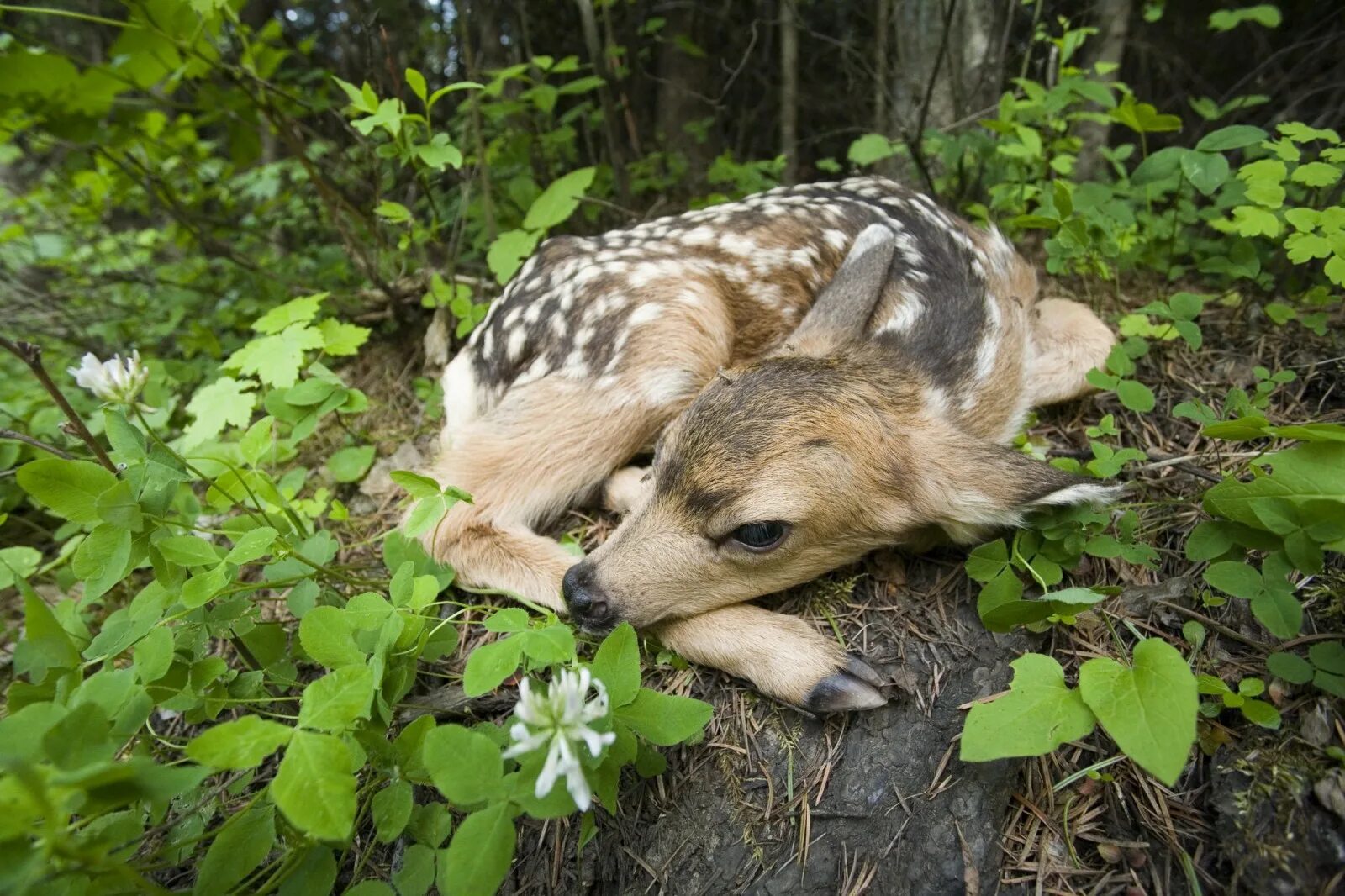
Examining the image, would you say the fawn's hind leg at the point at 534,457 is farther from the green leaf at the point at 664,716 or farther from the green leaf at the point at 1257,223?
the green leaf at the point at 1257,223

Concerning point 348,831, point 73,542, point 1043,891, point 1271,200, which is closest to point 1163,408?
point 1271,200

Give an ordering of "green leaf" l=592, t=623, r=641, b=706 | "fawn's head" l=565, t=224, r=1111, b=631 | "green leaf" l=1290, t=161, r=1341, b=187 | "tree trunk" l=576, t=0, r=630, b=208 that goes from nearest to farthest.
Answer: "green leaf" l=592, t=623, r=641, b=706, "fawn's head" l=565, t=224, r=1111, b=631, "green leaf" l=1290, t=161, r=1341, b=187, "tree trunk" l=576, t=0, r=630, b=208

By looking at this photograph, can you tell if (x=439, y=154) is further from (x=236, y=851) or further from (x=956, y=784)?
(x=956, y=784)

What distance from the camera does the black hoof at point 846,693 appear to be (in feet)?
5.96

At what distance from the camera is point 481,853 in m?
1.25

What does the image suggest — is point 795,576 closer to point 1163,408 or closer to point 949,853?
point 949,853

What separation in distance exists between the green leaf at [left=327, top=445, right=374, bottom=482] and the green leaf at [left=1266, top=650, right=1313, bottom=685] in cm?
278

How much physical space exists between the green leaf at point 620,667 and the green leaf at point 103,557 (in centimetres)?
119

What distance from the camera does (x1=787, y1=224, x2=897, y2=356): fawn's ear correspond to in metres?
2.48

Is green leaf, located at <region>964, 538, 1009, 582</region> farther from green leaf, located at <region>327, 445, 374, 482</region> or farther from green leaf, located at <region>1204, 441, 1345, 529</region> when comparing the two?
green leaf, located at <region>327, 445, 374, 482</region>

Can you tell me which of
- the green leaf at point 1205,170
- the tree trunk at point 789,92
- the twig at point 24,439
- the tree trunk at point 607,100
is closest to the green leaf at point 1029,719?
the green leaf at point 1205,170

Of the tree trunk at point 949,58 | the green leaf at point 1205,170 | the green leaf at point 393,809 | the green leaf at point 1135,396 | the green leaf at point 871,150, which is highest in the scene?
the tree trunk at point 949,58

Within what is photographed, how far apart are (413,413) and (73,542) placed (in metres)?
1.37

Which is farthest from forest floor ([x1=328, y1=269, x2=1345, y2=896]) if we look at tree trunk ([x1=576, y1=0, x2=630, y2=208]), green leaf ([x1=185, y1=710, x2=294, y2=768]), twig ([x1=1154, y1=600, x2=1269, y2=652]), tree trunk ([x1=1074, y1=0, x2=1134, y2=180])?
tree trunk ([x1=576, y1=0, x2=630, y2=208])
